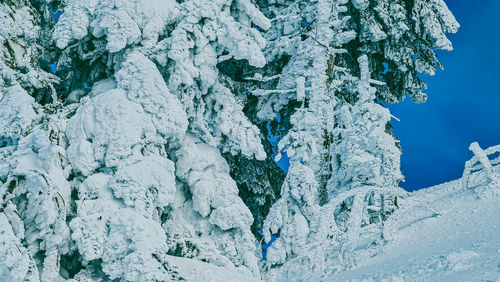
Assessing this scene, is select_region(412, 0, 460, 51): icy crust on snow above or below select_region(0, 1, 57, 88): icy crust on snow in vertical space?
above

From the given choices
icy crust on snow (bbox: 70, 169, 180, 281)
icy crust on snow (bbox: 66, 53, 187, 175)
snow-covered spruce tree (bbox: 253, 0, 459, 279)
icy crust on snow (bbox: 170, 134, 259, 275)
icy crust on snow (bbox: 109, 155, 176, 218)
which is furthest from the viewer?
snow-covered spruce tree (bbox: 253, 0, 459, 279)

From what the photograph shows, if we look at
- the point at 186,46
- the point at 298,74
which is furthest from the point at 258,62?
the point at 298,74

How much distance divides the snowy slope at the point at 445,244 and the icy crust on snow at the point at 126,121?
3097 millimetres

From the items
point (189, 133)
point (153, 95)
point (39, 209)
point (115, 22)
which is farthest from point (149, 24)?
point (39, 209)

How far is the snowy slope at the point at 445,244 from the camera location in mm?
4148

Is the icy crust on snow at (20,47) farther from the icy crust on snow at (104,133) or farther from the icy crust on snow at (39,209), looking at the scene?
the icy crust on snow at (39,209)

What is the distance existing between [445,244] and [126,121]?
4.26m

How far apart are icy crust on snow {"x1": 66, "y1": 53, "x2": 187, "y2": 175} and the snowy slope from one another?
10.2 ft

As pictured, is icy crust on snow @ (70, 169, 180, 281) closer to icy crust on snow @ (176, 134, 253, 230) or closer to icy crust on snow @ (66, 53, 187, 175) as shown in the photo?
icy crust on snow @ (66, 53, 187, 175)

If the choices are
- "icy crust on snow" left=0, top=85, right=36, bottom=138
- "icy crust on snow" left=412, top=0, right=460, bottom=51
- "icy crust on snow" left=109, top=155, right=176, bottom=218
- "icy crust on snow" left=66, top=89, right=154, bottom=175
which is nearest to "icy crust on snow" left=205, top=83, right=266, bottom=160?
"icy crust on snow" left=66, top=89, right=154, bottom=175

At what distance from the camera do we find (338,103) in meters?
10.2

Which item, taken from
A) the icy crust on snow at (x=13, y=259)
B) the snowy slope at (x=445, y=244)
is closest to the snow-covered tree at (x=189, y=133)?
the icy crust on snow at (x=13, y=259)

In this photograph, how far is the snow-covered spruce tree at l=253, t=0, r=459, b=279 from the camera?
7.96 m

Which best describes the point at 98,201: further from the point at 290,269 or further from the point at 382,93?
the point at 382,93
